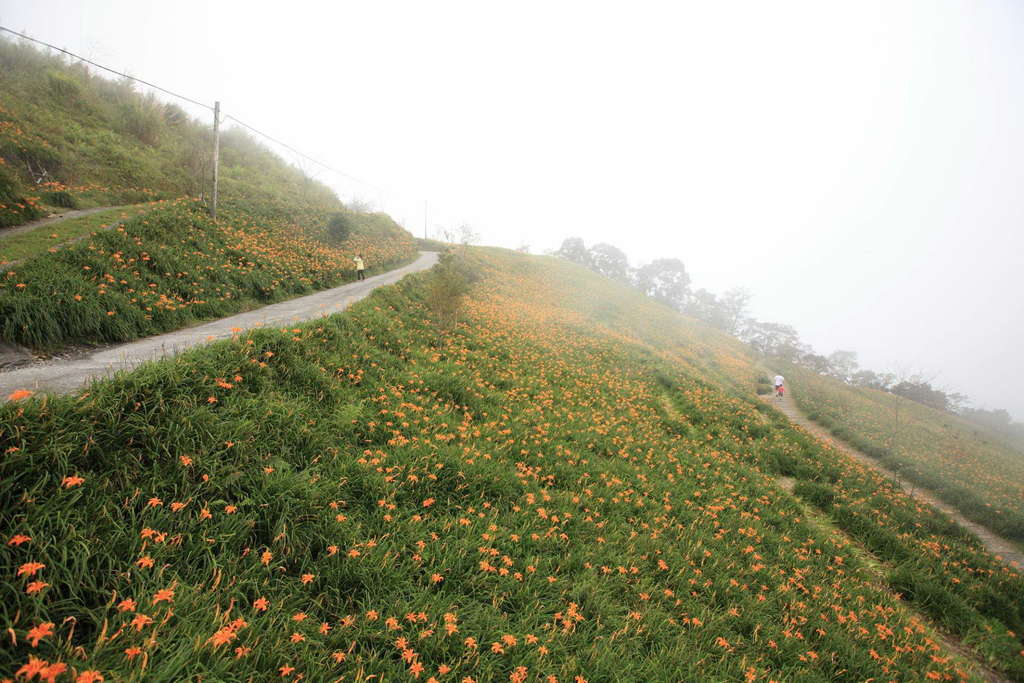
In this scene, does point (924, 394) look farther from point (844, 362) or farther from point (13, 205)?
point (13, 205)

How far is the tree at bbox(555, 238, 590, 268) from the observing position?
69000 mm

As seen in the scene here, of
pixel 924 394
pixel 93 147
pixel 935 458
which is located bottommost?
pixel 935 458

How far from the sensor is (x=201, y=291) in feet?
30.5

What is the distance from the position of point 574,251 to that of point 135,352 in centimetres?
6858

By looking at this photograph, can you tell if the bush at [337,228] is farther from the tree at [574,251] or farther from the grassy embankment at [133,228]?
the tree at [574,251]

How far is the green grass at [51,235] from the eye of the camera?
282 inches

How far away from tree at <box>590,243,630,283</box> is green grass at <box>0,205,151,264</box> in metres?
68.7

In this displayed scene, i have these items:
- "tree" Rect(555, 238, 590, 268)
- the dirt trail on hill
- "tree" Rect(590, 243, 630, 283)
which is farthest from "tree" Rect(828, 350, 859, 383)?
the dirt trail on hill

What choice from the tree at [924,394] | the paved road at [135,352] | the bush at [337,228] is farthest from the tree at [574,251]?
the paved road at [135,352]

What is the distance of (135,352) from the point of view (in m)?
5.98

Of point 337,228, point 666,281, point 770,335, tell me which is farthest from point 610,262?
point 337,228

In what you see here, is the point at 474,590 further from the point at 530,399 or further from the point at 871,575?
the point at 871,575

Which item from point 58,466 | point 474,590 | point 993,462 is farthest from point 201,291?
point 993,462

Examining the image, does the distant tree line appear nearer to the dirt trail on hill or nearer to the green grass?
the dirt trail on hill
